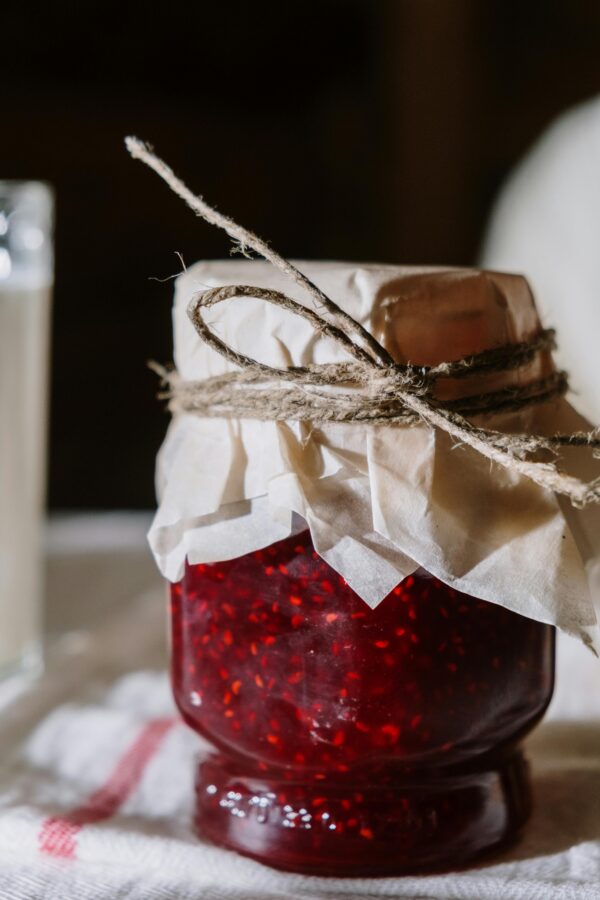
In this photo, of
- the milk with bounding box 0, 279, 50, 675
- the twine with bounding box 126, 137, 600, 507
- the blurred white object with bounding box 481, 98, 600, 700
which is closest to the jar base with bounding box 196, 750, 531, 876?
the twine with bounding box 126, 137, 600, 507

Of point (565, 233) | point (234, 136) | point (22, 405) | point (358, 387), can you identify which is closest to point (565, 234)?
point (565, 233)

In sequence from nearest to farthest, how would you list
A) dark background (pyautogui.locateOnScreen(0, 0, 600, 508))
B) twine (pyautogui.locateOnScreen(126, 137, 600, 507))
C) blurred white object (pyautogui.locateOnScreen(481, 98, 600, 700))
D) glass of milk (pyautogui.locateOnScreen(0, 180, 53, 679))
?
twine (pyautogui.locateOnScreen(126, 137, 600, 507)) → glass of milk (pyautogui.locateOnScreen(0, 180, 53, 679)) → blurred white object (pyautogui.locateOnScreen(481, 98, 600, 700)) → dark background (pyautogui.locateOnScreen(0, 0, 600, 508))

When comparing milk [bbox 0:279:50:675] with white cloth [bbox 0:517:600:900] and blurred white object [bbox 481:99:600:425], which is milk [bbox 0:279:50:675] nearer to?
white cloth [bbox 0:517:600:900]

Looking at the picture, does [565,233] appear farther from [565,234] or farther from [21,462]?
[21,462]

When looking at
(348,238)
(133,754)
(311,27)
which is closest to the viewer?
(133,754)

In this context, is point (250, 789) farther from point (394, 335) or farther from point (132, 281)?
point (132, 281)

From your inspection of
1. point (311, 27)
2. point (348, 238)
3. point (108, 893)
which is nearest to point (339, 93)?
point (311, 27)

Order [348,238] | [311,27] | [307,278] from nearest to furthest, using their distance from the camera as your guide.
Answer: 1. [307,278]
2. [311,27]
3. [348,238]
